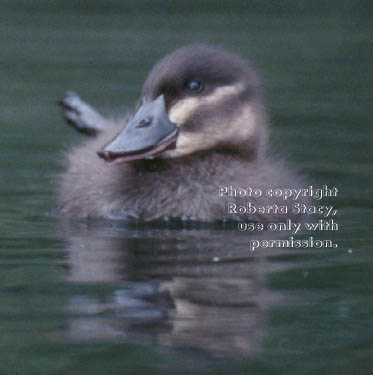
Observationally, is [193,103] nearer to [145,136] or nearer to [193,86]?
[193,86]

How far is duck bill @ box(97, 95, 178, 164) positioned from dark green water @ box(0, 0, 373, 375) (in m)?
0.43

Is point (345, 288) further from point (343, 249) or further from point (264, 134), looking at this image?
point (264, 134)

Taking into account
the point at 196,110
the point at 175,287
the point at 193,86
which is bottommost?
the point at 175,287

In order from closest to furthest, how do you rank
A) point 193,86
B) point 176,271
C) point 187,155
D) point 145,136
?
1. point 176,271
2. point 145,136
3. point 193,86
4. point 187,155

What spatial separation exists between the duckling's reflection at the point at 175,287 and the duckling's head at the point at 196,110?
1.75 feet

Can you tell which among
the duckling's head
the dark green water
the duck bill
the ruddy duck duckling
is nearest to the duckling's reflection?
the dark green water

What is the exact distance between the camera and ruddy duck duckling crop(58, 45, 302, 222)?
248 inches

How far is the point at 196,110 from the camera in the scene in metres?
6.54

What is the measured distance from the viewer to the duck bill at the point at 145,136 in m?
6.10

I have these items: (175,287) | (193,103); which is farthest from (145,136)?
(175,287)

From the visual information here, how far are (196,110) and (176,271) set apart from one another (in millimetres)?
1638

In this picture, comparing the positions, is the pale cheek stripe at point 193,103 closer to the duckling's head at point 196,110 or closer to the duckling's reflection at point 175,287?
the duckling's head at point 196,110

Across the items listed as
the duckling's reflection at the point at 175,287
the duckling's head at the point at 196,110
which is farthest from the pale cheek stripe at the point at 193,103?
the duckling's reflection at the point at 175,287

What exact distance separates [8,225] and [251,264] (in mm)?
1730
